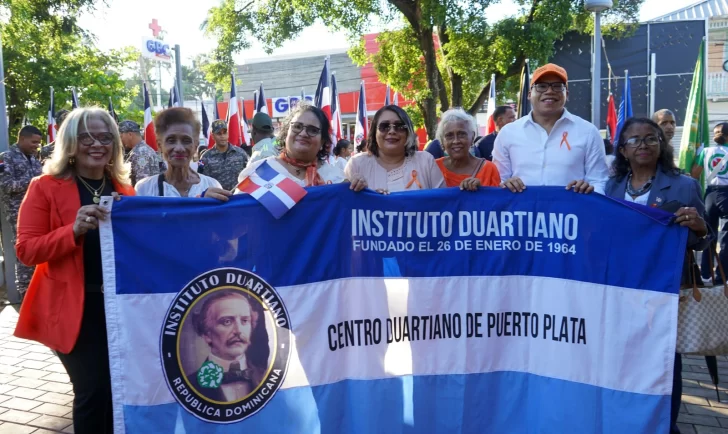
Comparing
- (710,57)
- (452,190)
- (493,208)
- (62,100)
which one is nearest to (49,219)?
(452,190)

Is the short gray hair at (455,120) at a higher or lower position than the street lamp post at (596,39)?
lower

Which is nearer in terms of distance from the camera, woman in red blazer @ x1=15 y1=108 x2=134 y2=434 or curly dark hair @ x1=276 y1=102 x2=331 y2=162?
woman in red blazer @ x1=15 y1=108 x2=134 y2=434

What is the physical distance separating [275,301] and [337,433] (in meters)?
0.77

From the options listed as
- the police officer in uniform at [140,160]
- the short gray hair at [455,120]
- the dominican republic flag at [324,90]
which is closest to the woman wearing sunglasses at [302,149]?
the short gray hair at [455,120]

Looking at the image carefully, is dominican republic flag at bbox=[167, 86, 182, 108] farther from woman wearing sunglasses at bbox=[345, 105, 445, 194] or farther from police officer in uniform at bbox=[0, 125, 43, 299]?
woman wearing sunglasses at bbox=[345, 105, 445, 194]

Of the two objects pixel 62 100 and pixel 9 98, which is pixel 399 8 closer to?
pixel 62 100

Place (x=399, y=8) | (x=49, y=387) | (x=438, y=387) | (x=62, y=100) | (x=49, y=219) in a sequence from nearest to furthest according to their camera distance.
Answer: (x=49, y=219), (x=438, y=387), (x=49, y=387), (x=399, y=8), (x=62, y=100)

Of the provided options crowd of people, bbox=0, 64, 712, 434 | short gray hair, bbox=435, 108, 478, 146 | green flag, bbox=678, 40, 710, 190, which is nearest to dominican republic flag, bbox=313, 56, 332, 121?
green flag, bbox=678, 40, 710, 190

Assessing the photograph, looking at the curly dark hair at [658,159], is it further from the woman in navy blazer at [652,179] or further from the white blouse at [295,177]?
the white blouse at [295,177]

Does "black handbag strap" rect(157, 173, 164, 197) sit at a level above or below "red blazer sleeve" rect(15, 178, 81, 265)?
above

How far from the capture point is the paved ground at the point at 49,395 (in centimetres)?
407

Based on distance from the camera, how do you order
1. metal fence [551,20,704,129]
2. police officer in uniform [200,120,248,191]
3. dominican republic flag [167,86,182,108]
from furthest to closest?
metal fence [551,20,704,129]
dominican republic flag [167,86,182,108]
police officer in uniform [200,120,248,191]

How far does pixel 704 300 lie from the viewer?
129 inches

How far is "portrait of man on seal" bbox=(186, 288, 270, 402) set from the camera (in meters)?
3.13
